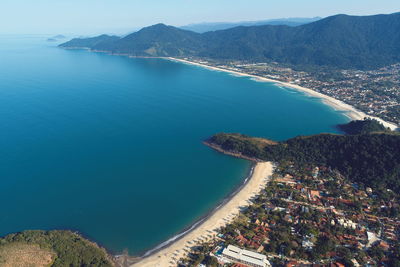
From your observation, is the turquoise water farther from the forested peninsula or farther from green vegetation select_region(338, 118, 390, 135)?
the forested peninsula

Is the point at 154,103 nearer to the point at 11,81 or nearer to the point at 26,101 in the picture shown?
the point at 26,101

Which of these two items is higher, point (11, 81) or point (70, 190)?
point (11, 81)

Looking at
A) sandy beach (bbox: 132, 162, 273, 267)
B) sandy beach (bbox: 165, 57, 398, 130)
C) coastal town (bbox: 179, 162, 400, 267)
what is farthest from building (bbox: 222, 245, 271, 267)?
sandy beach (bbox: 165, 57, 398, 130)

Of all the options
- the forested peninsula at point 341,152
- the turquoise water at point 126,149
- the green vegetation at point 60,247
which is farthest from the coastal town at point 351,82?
the green vegetation at point 60,247

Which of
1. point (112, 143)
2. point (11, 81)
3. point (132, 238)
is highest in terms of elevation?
point (11, 81)

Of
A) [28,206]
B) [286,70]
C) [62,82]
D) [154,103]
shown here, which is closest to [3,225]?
[28,206]

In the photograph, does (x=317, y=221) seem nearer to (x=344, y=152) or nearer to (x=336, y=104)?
(x=344, y=152)

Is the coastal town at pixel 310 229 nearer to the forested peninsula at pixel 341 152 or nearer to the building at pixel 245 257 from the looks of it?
the building at pixel 245 257
